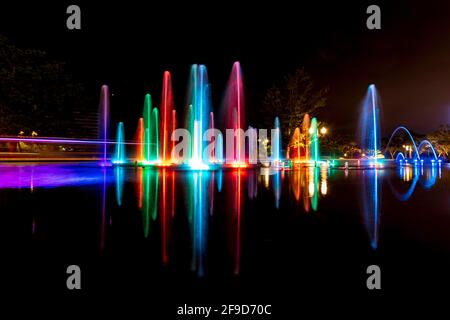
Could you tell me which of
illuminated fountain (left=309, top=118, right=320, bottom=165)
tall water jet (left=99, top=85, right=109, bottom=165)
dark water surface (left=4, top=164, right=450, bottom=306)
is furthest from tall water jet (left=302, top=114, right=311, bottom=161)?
dark water surface (left=4, top=164, right=450, bottom=306)

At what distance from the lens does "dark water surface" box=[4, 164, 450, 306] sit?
10.1 feet

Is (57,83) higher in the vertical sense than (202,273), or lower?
higher

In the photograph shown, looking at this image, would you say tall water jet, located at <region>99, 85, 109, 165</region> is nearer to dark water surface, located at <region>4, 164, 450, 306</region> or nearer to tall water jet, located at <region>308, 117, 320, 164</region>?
tall water jet, located at <region>308, 117, 320, 164</region>

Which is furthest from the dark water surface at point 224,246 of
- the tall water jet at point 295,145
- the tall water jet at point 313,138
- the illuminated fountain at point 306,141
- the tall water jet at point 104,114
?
the tall water jet at point 313,138

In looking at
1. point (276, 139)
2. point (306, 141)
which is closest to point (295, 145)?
point (306, 141)

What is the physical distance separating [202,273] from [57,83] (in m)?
34.6

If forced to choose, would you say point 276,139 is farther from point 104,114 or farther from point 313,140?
point 104,114

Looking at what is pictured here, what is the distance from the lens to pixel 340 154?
41.6 metres

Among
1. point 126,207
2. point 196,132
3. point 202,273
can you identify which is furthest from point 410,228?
point 196,132

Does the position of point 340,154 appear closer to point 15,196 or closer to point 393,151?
point 393,151

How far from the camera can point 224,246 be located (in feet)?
13.4

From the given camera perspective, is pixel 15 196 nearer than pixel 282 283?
No
